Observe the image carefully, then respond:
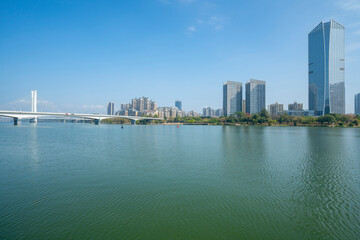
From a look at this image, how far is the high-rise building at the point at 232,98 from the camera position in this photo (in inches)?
7367

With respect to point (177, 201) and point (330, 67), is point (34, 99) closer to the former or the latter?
point (177, 201)

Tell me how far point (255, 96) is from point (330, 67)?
191ft

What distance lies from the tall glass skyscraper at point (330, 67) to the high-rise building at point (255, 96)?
45.8 metres

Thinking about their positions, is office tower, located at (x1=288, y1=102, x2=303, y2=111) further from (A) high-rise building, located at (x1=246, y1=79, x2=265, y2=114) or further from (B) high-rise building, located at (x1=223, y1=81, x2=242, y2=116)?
(B) high-rise building, located at (x1=223, y1=81, x2=242, y2=116)

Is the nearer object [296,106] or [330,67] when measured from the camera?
[330,67]

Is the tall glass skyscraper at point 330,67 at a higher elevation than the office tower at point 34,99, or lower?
higher

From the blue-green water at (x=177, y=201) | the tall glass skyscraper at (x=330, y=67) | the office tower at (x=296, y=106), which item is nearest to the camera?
the blue-green water at (x=177, y=201)

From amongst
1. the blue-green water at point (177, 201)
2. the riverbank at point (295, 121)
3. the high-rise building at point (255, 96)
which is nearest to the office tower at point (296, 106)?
the high-rise building at point (255, 96)

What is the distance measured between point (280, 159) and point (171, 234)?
1450 centimetres

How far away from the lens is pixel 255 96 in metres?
180

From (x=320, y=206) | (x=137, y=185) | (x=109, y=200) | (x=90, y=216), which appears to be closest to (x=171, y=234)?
(x=90, y=216)

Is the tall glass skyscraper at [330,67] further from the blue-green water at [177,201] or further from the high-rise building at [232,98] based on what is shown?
the blue-green water at [177,201]

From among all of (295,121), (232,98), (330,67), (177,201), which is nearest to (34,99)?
(177,201)

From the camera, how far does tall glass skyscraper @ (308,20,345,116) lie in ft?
455
